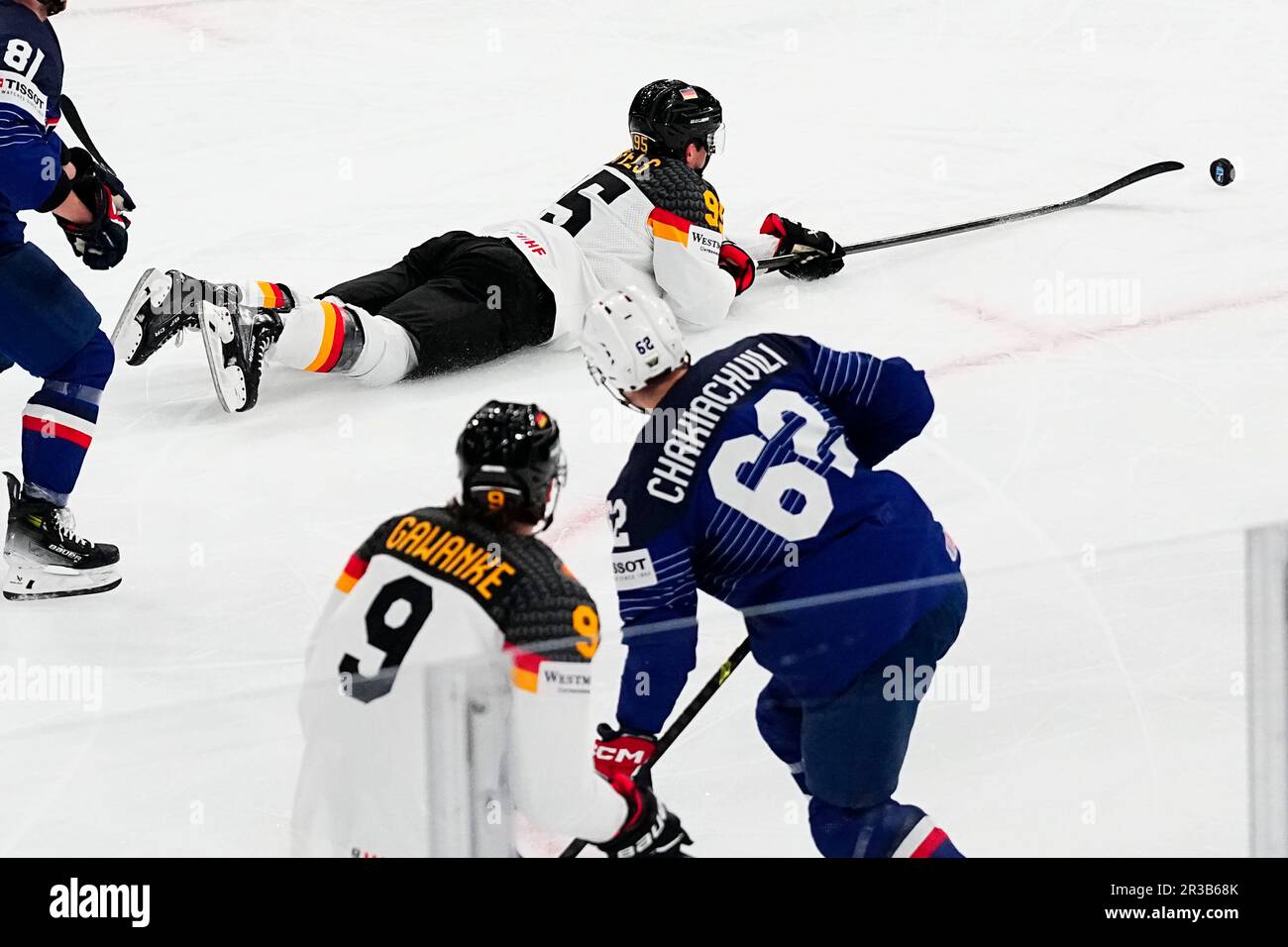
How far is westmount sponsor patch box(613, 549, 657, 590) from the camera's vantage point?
2518 mm

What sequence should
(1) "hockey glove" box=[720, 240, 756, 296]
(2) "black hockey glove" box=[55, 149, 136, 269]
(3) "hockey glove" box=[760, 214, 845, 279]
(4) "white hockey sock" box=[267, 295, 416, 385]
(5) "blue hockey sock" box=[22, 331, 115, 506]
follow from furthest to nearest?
1. (3) "hockey glove" box=[760, 214, 845, 279]
2. (1) "hockey glove" box=[720, 240, 756, 296]
3. (4) "white hockey sock" box=[267, 295, 416, 385]
4. (2) "black hockey glove" box=[55, 149, 136, 269]
5. (5) "blue hockey sock" box=[22, 331, 115, 506]

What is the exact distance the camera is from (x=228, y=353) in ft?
13.8

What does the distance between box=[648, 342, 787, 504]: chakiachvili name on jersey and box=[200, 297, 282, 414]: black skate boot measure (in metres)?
1.88

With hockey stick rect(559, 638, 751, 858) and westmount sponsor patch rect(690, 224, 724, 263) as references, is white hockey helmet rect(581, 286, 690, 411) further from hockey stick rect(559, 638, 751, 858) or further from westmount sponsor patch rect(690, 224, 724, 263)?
westmount sponsor patch rect(690, 224, 724, 263)

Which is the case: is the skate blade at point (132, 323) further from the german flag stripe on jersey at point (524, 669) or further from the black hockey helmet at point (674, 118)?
the german flag stripe on jersey at point (524, 669)

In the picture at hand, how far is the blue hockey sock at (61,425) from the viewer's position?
3.59 m

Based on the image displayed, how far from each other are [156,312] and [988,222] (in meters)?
2.46

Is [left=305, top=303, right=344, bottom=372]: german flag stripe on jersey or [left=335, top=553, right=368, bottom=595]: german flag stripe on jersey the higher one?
[left=305, top=303, right=344, bottom=372]: german flag stripe on jersey

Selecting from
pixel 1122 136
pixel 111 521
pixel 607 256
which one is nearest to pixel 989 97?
pixel 1122 136

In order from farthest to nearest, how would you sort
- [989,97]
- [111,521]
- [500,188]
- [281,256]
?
[989,97], [500,188], [281,256], [111,521]

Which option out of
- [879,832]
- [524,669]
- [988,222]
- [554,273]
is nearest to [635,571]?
[879,832]

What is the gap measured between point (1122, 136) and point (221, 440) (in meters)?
3.44

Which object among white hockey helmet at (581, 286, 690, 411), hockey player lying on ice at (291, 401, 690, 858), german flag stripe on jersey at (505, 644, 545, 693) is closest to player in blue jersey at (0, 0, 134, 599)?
white hockey helmet at (581, 286, 690, 411)

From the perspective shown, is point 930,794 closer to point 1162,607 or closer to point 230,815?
point 1162,607
